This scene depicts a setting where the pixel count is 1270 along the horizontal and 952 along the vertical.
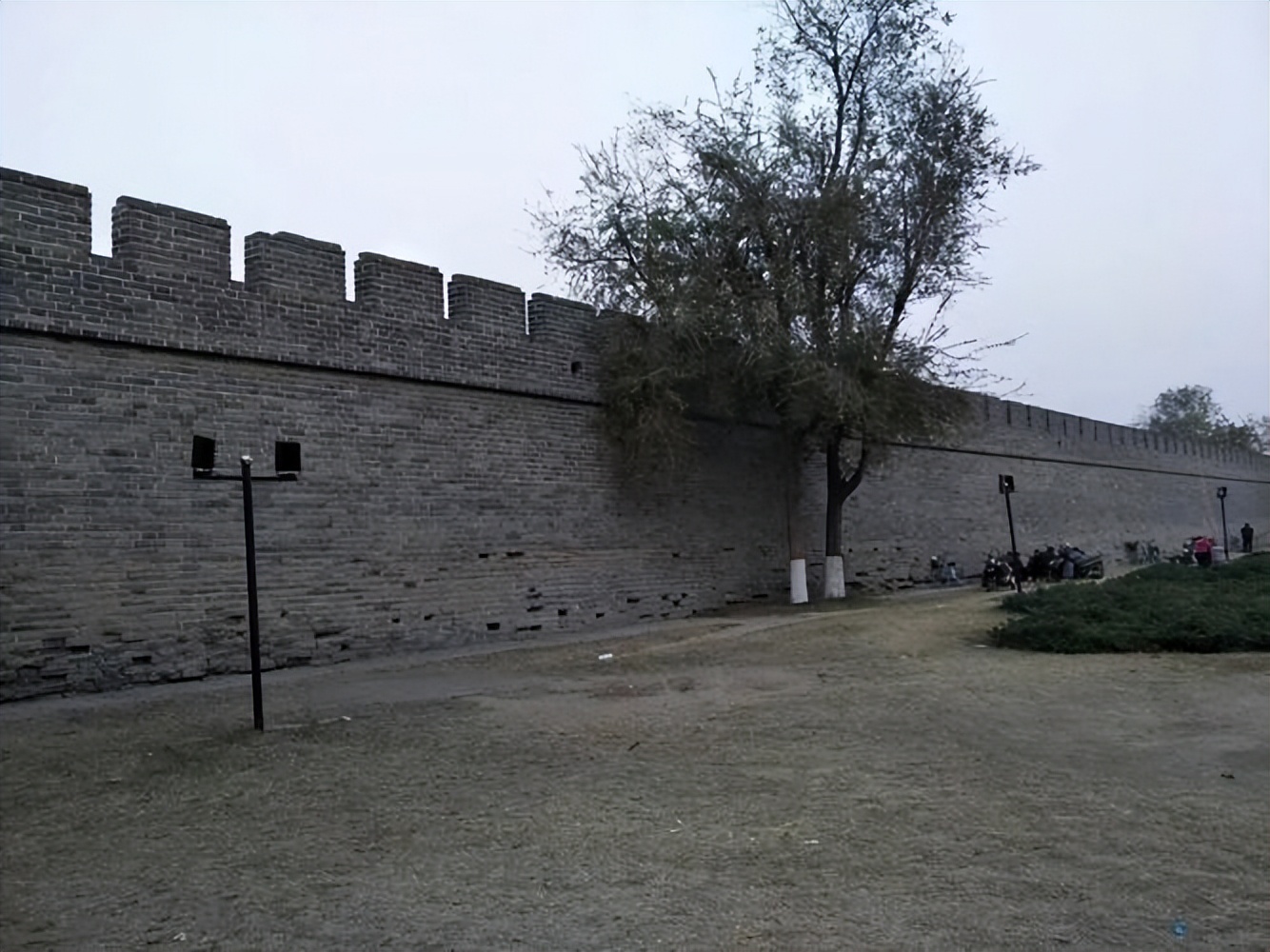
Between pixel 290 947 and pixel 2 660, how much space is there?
6457 mm

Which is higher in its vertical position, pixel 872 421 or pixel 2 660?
pixel 872 421

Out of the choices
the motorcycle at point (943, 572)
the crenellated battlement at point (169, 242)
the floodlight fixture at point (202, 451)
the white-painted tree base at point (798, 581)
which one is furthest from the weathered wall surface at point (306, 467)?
the motorcycle at point (943, 572)

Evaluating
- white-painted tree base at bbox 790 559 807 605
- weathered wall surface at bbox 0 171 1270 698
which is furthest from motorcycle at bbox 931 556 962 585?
weathered wall surface at bbox 0 171 1270 698

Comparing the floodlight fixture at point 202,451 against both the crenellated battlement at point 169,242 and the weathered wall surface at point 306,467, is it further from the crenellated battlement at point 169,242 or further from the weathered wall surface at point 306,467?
the crenellated battlement at point 169,242

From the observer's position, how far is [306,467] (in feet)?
36.2

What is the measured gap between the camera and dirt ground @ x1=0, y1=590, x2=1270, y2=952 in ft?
12.2

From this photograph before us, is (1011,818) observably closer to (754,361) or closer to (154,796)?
(154,796)

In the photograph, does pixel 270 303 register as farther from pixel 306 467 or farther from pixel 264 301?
pixel 306 467

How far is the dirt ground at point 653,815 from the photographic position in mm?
3705

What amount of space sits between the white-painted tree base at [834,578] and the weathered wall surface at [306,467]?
1.34 metres

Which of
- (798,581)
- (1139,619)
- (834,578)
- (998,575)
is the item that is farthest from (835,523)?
(1139,619)

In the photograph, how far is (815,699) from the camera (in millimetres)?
8242

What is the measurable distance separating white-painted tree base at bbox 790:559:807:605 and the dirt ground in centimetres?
802

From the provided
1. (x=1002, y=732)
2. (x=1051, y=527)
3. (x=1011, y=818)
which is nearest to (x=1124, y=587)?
(x=1002, y=732)
